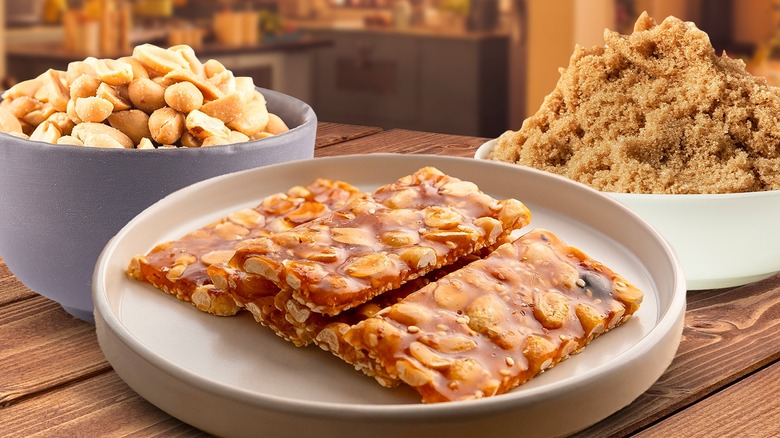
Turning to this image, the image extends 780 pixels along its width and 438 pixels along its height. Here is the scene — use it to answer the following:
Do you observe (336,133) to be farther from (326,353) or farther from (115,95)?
(326,353)

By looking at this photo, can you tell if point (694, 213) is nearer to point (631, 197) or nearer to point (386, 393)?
point (631, 197)

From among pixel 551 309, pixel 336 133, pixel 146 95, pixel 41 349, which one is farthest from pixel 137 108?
pixel 336 133

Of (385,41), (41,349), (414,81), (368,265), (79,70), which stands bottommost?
(414,81)

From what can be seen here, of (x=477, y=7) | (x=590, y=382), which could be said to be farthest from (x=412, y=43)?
(x=590, y=382)

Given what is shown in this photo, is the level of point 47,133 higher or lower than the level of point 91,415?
higher

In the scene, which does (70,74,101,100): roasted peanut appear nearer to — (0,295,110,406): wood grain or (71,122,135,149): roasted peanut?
(71,122,135,149): roasted peanut

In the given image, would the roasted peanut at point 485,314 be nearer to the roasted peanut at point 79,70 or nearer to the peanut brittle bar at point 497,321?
the peanut brittle bar at point 497,321

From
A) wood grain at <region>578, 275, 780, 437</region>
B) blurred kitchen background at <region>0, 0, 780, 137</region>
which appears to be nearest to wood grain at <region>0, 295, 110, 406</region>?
wood grain at <region>578, 275, 780, 437</region>
